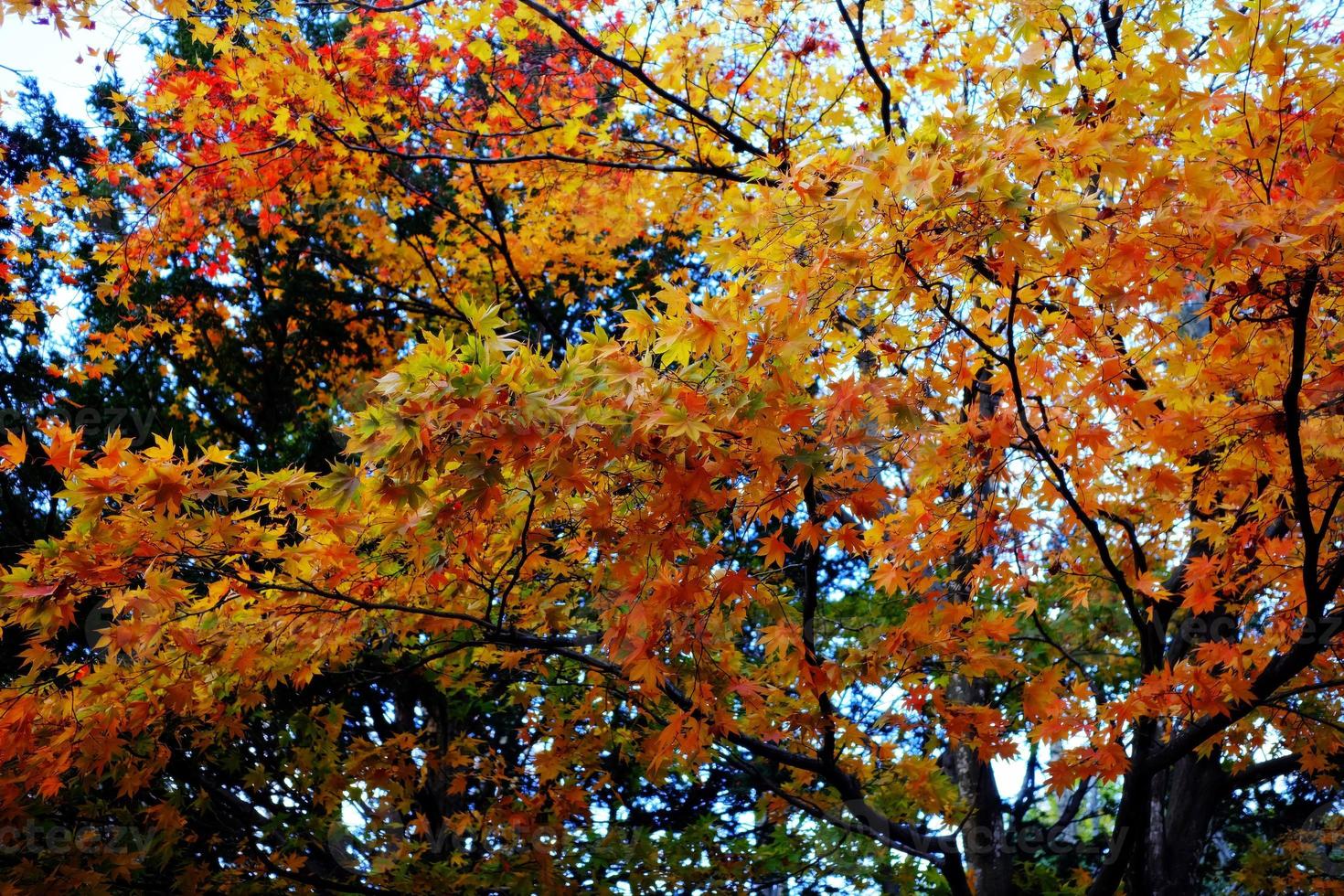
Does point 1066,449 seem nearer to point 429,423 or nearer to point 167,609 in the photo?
point 429,423

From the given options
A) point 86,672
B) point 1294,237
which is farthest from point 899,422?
point 86,672

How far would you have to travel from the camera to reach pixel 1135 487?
242 inches

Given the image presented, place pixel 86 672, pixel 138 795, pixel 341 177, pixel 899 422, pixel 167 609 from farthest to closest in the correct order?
pixel 341 177
pixel 138 795
pixel 86 672
pixel 167 609
pixel 899 422

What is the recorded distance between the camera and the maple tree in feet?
9.64

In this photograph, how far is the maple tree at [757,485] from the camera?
9.64 feet

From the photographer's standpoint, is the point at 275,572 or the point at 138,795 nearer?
the point at 275,572

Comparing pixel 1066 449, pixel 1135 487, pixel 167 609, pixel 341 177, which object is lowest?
pixel 167 609

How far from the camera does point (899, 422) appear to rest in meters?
3.14

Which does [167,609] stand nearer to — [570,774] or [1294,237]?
[570,774]

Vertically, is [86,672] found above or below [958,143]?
below

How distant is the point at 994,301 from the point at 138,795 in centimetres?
547

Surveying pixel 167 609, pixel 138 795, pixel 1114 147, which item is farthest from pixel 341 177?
pixel 1114 147

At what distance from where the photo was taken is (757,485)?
3.25 meters

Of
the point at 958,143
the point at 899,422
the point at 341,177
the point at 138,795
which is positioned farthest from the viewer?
the point at 341,177
